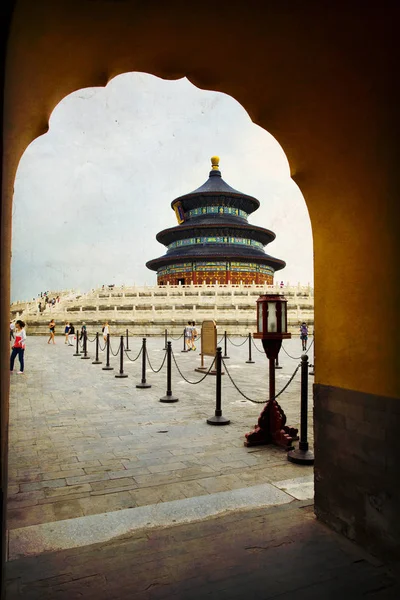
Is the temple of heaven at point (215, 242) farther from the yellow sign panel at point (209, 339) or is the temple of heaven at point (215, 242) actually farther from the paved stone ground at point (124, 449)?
the paved stone ground at point (124, 449)

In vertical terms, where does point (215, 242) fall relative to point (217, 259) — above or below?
above

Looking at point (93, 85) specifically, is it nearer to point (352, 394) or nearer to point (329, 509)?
point (352, 394)

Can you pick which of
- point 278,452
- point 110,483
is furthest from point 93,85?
point 278,452

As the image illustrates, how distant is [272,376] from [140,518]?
2.57 metres

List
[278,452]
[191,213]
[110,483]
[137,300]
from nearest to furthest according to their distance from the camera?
1. [110,483]
2. [278,452]
3. [137,300]
4. [191,213]

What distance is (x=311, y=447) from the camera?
17.0 ft

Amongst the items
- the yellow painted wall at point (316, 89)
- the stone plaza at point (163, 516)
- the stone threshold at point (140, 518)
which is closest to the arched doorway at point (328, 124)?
the yellow painted wall at point (316, 89)

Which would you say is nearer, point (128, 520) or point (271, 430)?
point (128, 520)

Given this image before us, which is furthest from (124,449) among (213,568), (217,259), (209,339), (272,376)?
(217,259)

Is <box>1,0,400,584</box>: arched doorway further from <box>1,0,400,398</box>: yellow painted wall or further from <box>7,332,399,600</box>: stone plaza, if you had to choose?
<box>7,332,399,600</box>: stone plaza

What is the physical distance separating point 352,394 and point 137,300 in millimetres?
27902

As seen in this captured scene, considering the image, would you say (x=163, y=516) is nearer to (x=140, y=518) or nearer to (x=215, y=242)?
(x=140, y=518)

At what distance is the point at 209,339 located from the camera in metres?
10.9

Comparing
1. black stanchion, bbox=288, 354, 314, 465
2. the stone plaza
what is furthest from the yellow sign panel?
black stanchion, bbox=288, 354, 314, 465
